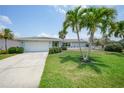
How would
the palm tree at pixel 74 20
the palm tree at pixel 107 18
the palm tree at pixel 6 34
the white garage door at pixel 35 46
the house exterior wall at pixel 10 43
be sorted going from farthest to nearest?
the white garage door at pixel 35 46
the palm tree at pixel 6 34
the house exterior wall at pixel 10 43
the palm tree at pixel 74 20
the palm tree at pixel 107 18

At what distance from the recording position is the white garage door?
83.5 feet

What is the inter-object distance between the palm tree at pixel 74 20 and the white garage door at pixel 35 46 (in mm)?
12317


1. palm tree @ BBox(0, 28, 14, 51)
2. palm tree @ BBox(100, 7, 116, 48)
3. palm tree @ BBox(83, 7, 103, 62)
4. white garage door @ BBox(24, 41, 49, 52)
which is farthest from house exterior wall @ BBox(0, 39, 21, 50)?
palm tree @ BBox(100, 7, 116, 48)

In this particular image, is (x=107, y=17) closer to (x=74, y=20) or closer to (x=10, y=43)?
(x=74, y=20)

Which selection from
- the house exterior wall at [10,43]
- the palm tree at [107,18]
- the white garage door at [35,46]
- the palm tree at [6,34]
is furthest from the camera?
the white garage door at [35,46]

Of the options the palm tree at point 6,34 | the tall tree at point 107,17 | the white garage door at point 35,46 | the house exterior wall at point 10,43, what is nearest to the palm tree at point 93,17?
the tall tree at point 107,17

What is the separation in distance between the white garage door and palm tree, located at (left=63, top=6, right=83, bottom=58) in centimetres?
1232

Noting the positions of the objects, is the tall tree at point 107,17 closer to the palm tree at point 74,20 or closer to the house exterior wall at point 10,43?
the palm tree at point 74,20

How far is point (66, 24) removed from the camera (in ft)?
45.4

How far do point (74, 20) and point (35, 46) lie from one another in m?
13.4

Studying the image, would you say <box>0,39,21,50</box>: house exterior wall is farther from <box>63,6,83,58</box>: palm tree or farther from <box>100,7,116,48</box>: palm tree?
<box>100,7,116,48</box>: palm tree

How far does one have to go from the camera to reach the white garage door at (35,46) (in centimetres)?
2544

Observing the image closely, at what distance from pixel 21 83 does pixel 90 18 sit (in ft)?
23.6
